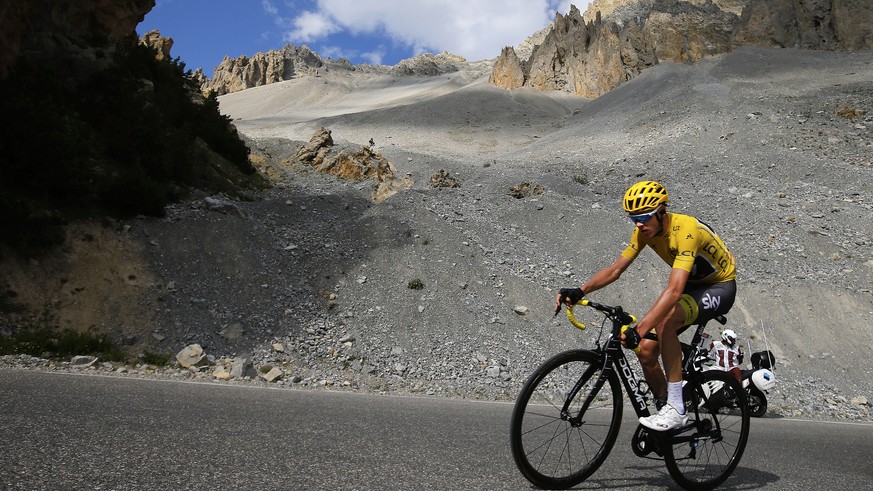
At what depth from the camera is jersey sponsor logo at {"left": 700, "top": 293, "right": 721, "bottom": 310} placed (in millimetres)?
4496

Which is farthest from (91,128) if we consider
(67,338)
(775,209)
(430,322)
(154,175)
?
(775,209)

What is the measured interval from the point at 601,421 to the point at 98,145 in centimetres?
1669

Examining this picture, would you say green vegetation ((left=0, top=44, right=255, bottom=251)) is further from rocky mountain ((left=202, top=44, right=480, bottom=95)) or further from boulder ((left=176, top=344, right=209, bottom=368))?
rocky mountain ((left=202, top=44, right=480, bottom=95))

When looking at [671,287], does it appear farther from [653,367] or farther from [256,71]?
[256,71]

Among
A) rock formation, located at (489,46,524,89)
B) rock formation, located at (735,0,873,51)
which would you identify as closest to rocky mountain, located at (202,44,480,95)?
rock formation, located at (489,46,524,89)

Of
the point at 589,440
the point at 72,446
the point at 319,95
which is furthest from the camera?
the point at 319,95

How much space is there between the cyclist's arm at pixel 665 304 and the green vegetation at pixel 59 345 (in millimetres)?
10080

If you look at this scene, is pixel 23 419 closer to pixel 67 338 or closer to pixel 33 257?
pixel 67 338

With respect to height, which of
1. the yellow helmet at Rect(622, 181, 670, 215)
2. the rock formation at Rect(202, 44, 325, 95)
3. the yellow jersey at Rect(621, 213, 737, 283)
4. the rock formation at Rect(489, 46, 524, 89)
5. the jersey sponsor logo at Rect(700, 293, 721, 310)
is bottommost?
the jersey sponsor logo at Rect(700, 293, 721, 310)

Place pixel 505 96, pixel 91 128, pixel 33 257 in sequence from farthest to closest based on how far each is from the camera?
1. pixel 505 96
2. pixel 91 128
3. pixel 33 257

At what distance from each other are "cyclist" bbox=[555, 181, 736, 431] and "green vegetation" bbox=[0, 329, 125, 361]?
971 centimetres

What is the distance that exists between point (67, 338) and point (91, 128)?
8.49 metres

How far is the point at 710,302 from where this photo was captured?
4508 mm

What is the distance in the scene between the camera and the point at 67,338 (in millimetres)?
10125
